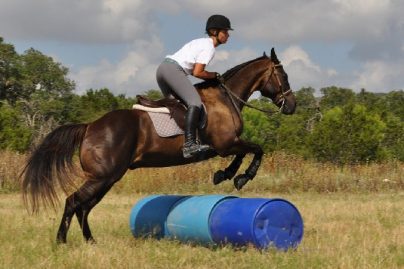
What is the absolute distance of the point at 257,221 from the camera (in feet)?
23.7

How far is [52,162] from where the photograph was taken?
27.0 ft

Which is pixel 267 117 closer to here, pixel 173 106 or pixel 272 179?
pixel 272 179

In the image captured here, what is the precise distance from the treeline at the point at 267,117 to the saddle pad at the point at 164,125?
18986 millimetres

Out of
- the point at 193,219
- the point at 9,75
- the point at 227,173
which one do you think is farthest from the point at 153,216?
the point at 9,75

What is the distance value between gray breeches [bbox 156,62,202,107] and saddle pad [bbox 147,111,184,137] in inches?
12.2

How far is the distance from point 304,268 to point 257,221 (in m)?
1.21

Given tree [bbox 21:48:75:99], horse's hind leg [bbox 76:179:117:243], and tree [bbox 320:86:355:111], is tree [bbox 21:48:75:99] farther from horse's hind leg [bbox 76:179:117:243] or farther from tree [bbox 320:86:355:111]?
horse's hind leg [bbox 76:179:117:243]

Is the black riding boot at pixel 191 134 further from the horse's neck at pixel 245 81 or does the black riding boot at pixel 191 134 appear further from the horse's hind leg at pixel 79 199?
the horse's hind leg at pixel 79 199

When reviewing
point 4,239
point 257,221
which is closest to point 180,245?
point 257,221

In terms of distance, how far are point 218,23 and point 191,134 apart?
1.62m

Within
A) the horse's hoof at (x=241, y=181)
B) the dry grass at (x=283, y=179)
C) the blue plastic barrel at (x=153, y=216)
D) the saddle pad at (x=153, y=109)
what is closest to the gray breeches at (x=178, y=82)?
the saddle pad at (x=153, y=109)

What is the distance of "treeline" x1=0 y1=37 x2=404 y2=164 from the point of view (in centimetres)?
3369

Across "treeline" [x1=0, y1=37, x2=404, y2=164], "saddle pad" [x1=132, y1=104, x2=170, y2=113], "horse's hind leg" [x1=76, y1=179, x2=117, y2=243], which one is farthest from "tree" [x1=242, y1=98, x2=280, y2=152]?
"horse's hind leg" [x1=76, y1=179, x2=117, y2=243]

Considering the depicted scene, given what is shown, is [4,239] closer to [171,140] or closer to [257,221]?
[171,140]
